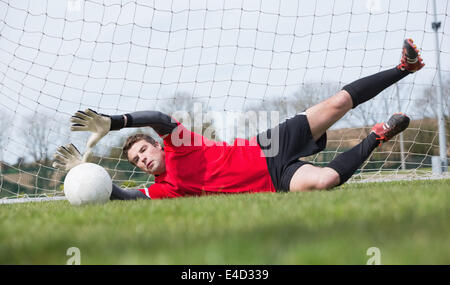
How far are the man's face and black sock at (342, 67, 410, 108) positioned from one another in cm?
186

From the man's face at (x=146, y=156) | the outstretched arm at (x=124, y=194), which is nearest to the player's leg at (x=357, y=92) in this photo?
the man's face at (x=146, y=156)

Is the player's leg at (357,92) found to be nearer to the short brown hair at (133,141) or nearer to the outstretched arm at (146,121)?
the outstretched arm at (146,121)

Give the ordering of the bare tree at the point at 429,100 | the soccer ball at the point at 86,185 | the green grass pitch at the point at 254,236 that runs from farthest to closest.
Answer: the bare tree at the point at 429,100
the soccer ball at the point at 86,185
the green grass pitch at the point at 254,236

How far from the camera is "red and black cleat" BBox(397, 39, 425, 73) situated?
346cm

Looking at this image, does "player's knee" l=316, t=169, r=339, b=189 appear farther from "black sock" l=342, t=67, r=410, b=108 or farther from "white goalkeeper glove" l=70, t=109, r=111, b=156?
"white goalkeeper glove" l=70, t=109, r=111, b=156

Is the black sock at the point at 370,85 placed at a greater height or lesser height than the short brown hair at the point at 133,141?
greater

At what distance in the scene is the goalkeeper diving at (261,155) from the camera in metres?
3.38

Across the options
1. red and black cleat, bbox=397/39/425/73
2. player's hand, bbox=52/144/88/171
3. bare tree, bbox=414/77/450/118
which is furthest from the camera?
bare tree, bbox=414/77/450/118

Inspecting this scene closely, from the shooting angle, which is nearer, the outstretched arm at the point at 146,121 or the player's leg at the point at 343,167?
the outstretched arm at the point at 146,121

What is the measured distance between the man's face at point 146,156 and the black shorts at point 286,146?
0.96m

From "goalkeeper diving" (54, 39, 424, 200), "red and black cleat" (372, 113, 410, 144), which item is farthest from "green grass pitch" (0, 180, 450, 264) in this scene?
"red and black cleat" (372, 113, 410, 144)
